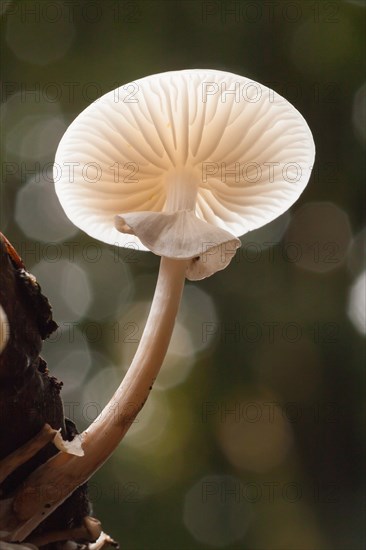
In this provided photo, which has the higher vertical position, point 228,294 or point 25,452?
point 25,452

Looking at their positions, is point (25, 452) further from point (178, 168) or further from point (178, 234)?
point (178, 168)

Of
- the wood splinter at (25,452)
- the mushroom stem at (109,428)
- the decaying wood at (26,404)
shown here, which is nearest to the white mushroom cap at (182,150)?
the mushroom stem at (109,428)

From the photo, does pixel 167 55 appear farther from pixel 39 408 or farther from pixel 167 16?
pixel 39 408

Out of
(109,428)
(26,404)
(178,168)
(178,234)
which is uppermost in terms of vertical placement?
(178,168)

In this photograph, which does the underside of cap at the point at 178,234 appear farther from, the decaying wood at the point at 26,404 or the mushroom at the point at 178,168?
the decaying wood at the point at 26,404

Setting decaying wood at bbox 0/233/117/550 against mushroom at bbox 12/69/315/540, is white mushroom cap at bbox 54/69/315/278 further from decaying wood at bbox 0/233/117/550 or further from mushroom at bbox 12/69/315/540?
decaying wood at bbox 0/233/117/550

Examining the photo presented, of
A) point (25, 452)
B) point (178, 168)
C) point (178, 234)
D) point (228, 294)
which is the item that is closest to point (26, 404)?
point (25, 452)

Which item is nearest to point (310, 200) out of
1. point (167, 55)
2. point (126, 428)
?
point (167, 55)
